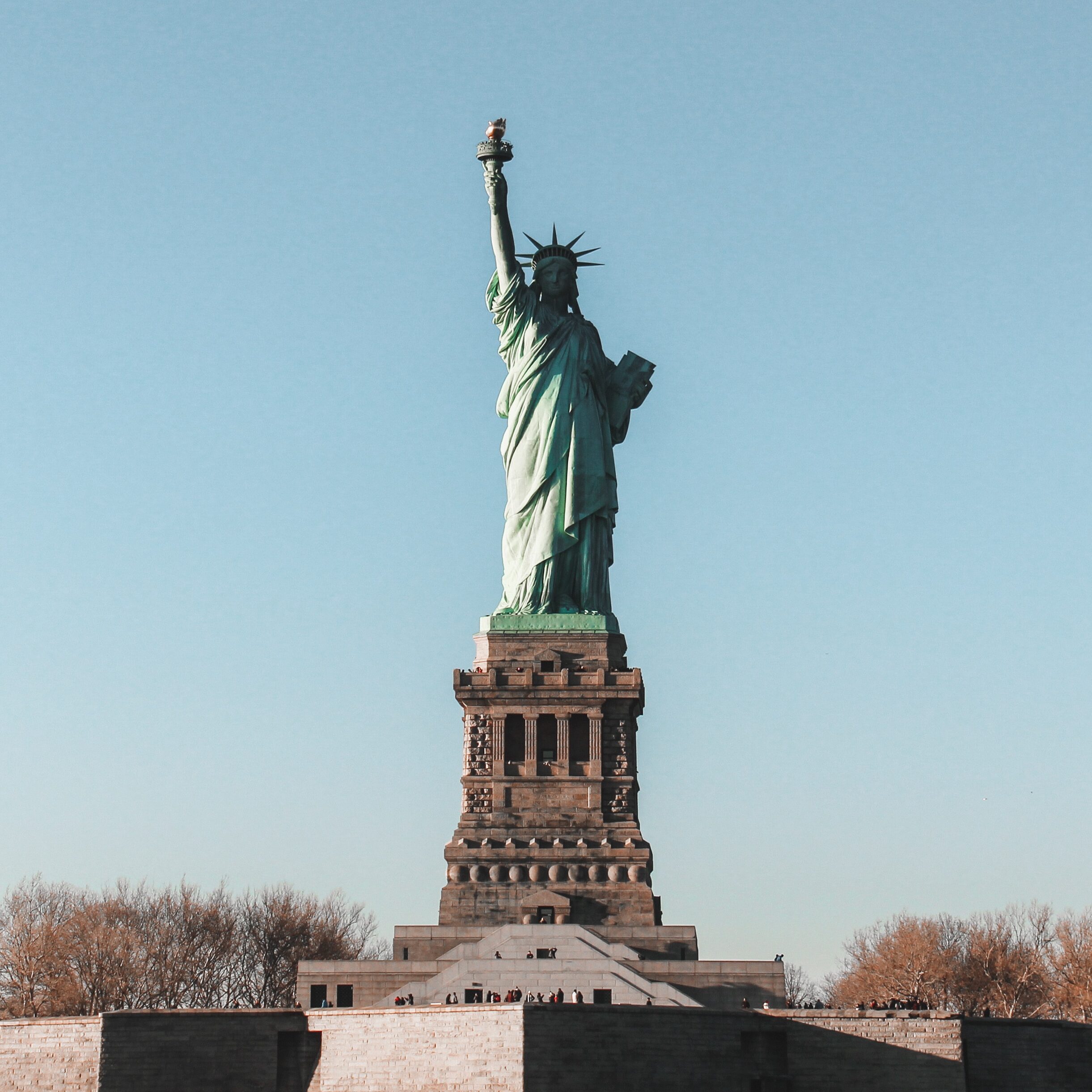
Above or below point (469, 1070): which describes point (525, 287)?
above

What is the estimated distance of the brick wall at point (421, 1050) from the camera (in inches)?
1507

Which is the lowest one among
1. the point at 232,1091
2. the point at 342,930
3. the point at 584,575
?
the point at 232,1091

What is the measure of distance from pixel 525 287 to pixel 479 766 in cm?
1362

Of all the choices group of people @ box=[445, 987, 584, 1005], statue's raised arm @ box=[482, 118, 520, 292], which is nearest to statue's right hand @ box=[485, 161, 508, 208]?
statue's raised arm @ box=[482, 118, 520, 292]

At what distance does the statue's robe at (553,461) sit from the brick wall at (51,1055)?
1774 centimetres

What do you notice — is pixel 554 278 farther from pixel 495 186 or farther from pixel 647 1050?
pixel 647 1050

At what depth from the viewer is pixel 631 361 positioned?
5759 centimetres

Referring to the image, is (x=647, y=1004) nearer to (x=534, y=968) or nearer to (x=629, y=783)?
(x=534, y=968)

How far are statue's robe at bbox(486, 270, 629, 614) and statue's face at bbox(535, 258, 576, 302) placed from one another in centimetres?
43

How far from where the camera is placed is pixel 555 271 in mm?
56500

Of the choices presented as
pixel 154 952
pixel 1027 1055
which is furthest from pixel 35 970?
pixel 1027 1055

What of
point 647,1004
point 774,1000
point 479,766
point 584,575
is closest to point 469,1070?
point 647,1004

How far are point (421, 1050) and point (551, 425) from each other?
20857 mm

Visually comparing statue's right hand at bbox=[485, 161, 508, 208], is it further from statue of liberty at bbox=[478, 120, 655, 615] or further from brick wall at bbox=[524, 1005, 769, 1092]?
brick wall at bbox=[524, 1005, 769, 1092]
